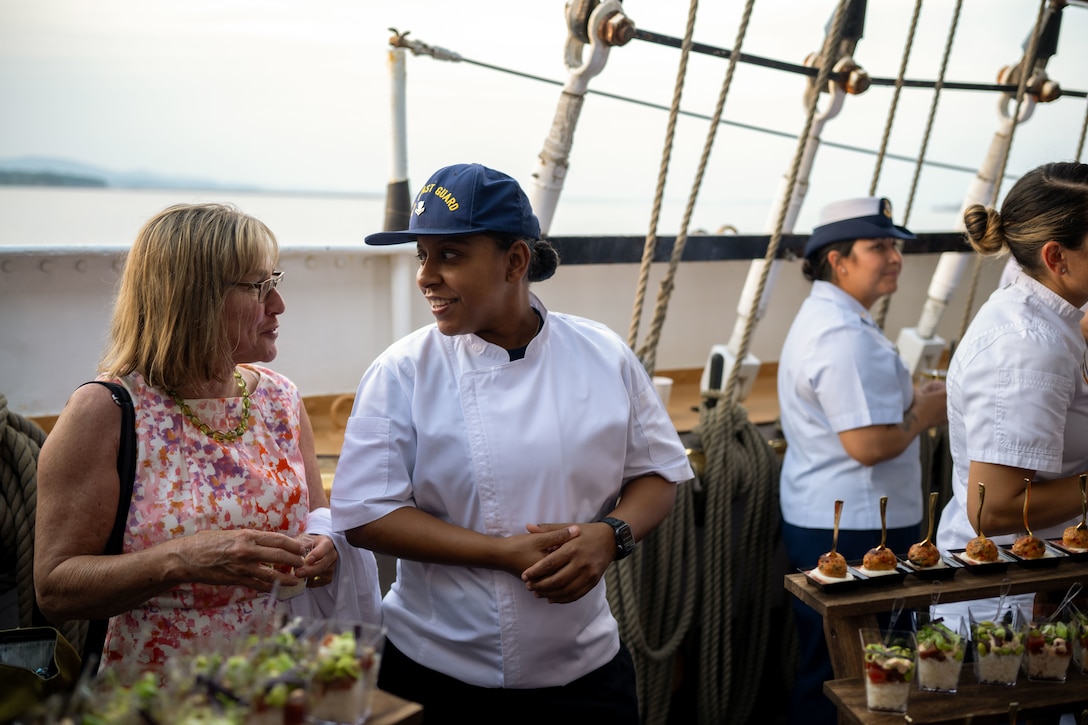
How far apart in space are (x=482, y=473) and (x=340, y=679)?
0.51 meters

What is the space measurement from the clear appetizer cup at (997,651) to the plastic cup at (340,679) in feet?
3.09

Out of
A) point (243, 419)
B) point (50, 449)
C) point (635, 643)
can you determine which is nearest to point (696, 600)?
point (635, 643)

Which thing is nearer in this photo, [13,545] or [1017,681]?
[1017,681]

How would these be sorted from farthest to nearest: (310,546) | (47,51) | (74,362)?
(47,51) < (74,362) < (310,546)

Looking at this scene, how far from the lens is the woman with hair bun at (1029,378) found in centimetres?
166

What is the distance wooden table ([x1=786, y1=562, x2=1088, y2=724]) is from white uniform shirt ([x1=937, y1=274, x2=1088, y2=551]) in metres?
0.16

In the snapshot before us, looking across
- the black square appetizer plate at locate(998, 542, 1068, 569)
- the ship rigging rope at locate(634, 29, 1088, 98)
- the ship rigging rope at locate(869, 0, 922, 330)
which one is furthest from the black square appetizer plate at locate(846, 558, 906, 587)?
the ship rigging rope at locate(869, 0, 922, 330)

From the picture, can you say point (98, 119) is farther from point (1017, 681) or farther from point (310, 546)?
point (1017, 681)

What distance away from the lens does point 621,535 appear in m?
1.54

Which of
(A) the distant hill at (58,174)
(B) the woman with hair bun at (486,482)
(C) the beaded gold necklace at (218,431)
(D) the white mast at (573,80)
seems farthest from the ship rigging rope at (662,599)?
(A) the distant hill at (58,174)

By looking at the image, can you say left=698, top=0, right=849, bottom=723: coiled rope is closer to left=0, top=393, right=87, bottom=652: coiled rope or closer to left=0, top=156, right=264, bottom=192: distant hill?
left=0, top=393, right=87, bottom=652: coiled rope

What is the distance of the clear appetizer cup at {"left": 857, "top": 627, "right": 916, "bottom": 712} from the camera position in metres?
1.35

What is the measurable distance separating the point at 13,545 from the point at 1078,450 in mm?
2105

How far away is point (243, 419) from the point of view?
159 centimetres
